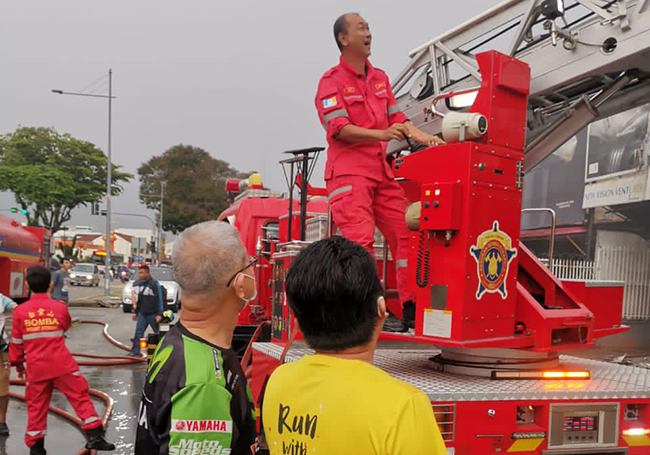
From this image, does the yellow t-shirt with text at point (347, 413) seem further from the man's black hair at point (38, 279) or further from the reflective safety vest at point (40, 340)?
the man's black hair at point (38, 279)

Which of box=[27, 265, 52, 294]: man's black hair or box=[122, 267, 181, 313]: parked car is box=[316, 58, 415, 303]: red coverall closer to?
box=[27, 265, 52, 294]: man's black hair

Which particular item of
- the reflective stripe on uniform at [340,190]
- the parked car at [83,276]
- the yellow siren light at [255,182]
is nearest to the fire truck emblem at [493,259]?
the reflective stripe on uniform at [340,190]

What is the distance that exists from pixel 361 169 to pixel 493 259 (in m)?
1.16

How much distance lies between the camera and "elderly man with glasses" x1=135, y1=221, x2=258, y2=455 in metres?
1.71

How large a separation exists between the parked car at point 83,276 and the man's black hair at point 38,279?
36.2 m

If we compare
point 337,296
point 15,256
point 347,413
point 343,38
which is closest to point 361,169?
point 343,38

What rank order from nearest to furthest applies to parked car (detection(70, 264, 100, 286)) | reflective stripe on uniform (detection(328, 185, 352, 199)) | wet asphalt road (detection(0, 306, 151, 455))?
reflective stripe on uniform (detection(328, 185, 352, 199)) → wet asphalt road (detection(0, 306, 151, 455)) → parked car (detection(70, 264, 100, 286))

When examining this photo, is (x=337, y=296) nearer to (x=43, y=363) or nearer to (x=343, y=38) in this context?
(x=343, y=38)

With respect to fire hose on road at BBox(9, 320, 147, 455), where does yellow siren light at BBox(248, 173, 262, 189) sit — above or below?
above

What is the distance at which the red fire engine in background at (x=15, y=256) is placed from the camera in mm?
12156

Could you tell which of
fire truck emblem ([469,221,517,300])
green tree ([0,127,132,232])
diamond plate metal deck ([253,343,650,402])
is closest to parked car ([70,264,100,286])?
green tree ([0,127,132,232])

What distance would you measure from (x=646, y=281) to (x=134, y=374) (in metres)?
13.4

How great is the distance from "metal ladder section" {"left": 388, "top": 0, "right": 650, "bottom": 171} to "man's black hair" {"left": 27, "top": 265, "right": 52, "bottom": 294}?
3391 mm

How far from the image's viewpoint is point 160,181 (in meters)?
43.7
